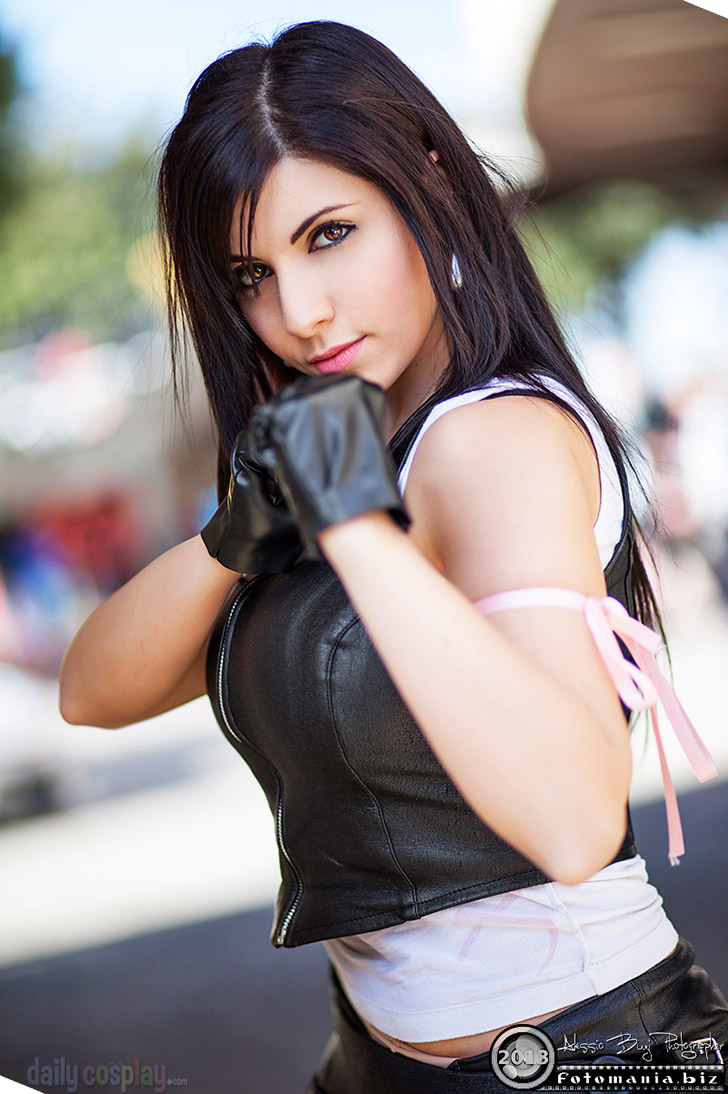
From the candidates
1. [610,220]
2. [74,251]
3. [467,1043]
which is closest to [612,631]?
[467,1043]

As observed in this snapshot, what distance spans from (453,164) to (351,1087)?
1.21 metres

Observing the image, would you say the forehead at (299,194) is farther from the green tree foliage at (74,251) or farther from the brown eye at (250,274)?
the green tree foliage at (74,251)

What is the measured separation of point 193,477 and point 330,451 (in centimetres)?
1648

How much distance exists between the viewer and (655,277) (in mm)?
12586

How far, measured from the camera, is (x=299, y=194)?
122 cm

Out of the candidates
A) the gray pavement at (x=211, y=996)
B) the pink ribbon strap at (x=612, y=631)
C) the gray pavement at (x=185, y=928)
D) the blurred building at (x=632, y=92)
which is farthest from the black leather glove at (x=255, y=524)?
the blurred building at (x=632, y=92)

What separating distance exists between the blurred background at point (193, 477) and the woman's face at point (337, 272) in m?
0.34

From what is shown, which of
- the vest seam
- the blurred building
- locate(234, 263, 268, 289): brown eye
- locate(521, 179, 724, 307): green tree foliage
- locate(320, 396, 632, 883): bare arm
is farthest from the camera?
locate(521, 179, 724, 307): green tree foliage

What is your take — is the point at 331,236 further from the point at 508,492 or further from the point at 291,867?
the point at 291,867

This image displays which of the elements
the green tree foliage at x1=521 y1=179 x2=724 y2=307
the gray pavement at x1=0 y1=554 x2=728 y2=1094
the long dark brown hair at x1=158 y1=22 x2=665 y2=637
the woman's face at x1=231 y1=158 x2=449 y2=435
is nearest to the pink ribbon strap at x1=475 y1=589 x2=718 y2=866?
the long dark brown hair at x1=158 y1=22 x2=665 y2=637

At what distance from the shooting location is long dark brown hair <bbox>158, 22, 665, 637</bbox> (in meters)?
1.23

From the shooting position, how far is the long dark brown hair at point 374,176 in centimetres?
123

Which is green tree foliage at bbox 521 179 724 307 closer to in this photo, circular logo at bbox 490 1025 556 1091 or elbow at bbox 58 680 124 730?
elbow at bbox 58 680 124 730

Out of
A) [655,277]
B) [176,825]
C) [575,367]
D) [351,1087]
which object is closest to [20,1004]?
[176,825]
